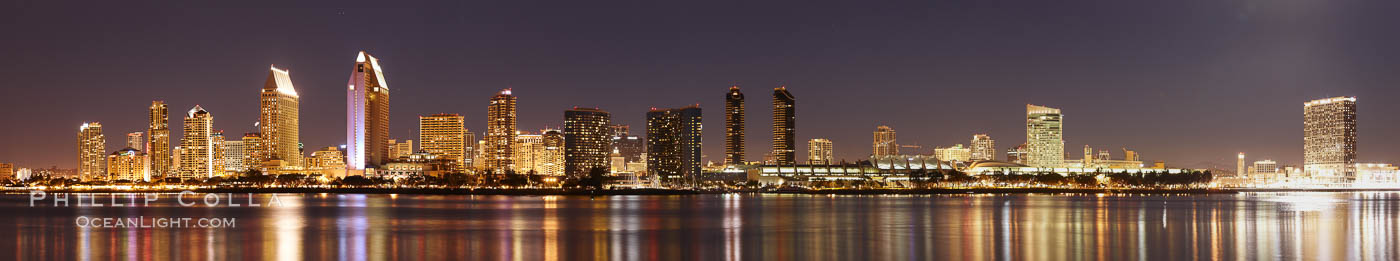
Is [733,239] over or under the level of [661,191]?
over

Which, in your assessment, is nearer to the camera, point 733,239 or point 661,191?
point 733,239

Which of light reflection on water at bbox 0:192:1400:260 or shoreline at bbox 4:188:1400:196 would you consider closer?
light reflection on water at bbox 0:192:1400:260

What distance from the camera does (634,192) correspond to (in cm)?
15700

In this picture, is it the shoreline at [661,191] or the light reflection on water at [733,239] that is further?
the shoreline at [661,191]

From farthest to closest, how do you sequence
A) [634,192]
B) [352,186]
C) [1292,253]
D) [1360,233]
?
[352,186] < [634,192] < [1360,233] < [1292,253]

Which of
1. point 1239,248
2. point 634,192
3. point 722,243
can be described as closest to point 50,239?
point 722,243

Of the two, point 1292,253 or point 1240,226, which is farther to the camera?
point 1240,226

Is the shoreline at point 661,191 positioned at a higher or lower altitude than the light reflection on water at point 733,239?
lower

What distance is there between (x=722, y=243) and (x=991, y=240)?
9289 mm

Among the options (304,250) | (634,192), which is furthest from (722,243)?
(634,192)

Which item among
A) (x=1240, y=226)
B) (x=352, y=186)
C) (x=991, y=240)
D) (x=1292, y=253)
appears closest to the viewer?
(x=1292, y=253)

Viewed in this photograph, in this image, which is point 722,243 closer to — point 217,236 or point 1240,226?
point 217,236

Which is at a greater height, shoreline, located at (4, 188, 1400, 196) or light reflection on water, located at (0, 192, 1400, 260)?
light reflection on water, located at (0, 192, 1400, 260)

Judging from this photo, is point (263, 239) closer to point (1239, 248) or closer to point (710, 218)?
point (710, 218)
